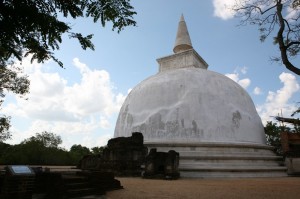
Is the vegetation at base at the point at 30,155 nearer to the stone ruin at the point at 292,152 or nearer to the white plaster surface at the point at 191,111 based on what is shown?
the white plaster surface at the point at 191,111

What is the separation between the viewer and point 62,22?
3480 millimetres

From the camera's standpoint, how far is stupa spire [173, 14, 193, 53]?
2497cm

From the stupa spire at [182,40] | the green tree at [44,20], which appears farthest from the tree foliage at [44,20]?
the stupa spire at [182,40]

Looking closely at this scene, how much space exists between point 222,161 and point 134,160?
5.20m

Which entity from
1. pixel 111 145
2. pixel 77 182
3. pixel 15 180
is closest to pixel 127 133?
pixel 111 145

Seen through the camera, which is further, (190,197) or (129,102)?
(129,102)

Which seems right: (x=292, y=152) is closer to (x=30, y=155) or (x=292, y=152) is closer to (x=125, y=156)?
(x=125, y=156)

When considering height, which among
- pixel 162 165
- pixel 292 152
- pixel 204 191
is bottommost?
pixel 204 191

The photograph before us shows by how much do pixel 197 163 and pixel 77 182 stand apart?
898cm

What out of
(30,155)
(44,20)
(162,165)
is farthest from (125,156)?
(30,155)

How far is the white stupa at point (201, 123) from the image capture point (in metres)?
14.5

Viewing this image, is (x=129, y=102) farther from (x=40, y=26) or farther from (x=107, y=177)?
(x=40, y=26)

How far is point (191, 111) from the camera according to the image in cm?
1608

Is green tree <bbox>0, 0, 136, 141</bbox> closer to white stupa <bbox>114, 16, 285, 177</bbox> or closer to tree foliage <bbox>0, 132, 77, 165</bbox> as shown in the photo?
white stupa <bbox>114, 16, 285, 177</bbox>
